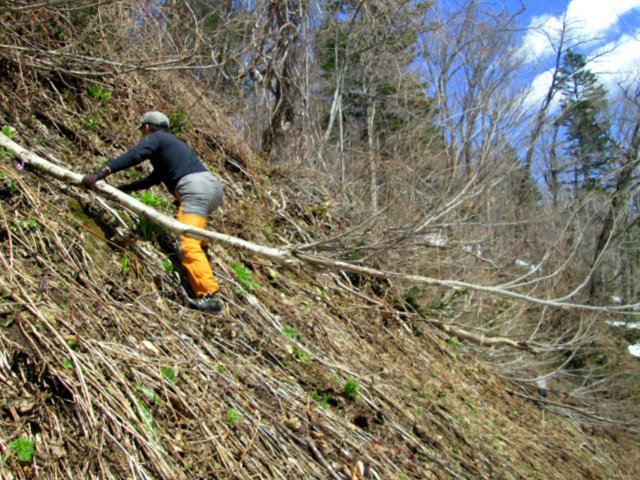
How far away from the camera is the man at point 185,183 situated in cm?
434

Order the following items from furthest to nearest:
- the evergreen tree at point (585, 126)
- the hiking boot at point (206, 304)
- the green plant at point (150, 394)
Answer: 1. the evergreen tree at point (585, 126)
2. the hiking boot at point (206, 304)
3. the green plant at point (150, 394)

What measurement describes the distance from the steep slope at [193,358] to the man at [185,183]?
238 millimetres

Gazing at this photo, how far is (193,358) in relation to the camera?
377 cm

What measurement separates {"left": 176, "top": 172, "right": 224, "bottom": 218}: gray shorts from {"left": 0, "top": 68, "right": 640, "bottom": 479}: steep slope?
470mm

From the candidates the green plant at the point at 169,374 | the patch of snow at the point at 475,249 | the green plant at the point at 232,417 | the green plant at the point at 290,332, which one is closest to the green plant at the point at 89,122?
the green plant at the point at 290,332

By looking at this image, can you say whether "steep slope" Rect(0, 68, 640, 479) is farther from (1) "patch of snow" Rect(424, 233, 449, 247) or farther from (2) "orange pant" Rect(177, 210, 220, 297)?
(1) "patch of snow" Rect(424, 233, 449, 247)

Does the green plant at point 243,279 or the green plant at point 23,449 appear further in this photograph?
the green plant at point 243,279

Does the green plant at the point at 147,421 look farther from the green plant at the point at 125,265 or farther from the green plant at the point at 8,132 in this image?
the green plant at the point at 8,132

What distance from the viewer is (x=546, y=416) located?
29.0 feet

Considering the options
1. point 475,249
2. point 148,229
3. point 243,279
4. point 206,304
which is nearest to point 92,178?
point 148,229

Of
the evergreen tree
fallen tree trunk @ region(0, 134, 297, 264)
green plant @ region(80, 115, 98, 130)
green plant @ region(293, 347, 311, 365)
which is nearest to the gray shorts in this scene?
fallen tree trunk @ region(0, 134, 297, 264)

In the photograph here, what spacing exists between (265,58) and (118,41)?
9.83ft

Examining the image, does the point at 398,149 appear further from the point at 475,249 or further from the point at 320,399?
the point at 320,399

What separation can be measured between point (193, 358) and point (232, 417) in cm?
54
